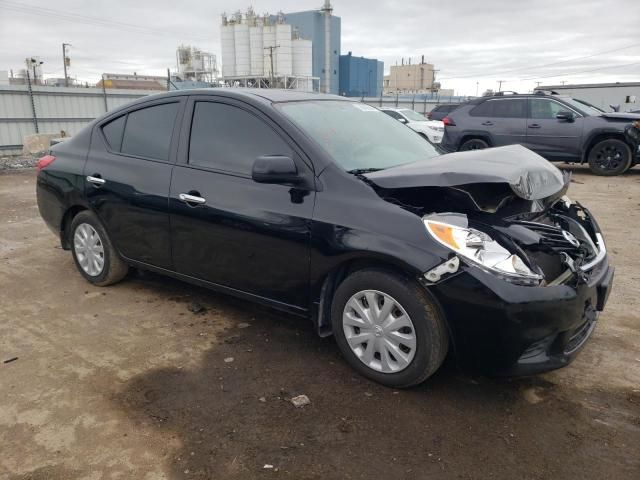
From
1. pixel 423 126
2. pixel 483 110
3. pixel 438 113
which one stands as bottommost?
pixel 423 126

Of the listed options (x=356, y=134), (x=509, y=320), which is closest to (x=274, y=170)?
(x=356, y=134)

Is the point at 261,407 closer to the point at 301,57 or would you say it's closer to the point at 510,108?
the point at 510,108

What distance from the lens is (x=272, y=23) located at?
40.5 metres

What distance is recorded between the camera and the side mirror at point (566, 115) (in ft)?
35.6

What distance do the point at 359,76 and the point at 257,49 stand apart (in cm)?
1304

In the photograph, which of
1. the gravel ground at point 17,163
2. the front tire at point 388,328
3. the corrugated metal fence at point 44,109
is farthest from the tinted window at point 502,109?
the gravel ground at point 17,163

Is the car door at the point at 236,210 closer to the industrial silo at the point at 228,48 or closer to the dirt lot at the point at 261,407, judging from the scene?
the dirt lot at the point at 261,407

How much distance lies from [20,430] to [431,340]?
218 cm

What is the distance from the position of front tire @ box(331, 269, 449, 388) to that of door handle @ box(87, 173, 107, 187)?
2.38 metres

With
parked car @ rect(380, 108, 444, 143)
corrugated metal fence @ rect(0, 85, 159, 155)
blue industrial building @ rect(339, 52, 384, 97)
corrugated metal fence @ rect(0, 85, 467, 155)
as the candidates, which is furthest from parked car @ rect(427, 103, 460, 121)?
blue industrial building @ rect(339, 52, 384, 97)

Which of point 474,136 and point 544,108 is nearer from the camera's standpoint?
point 544,108

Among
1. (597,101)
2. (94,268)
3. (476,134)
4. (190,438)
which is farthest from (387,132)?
(597,101)

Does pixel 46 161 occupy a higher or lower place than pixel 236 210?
higher

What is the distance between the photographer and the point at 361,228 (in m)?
2.89
